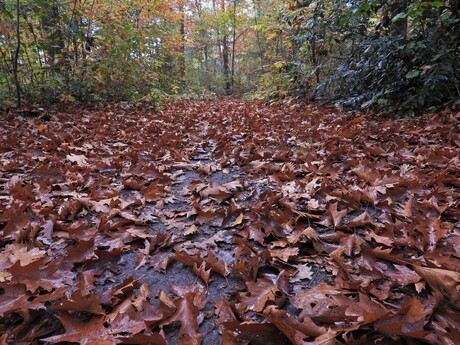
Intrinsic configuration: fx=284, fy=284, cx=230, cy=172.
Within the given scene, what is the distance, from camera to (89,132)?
172 inches

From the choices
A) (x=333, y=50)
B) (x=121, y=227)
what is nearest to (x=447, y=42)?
(x=333, y=50)

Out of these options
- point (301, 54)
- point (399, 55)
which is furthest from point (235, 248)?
point (301, 54)

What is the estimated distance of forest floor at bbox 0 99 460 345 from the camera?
3.30 ft

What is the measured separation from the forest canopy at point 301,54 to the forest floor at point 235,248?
2149 millimetres

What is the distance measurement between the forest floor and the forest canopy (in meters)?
2.15

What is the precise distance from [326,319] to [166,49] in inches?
528

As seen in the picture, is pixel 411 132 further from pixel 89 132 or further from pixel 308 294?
pixel 89 132

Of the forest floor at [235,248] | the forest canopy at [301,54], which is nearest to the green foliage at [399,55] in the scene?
the forest canopy at [301,54]

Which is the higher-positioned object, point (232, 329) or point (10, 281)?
point (10, 281)

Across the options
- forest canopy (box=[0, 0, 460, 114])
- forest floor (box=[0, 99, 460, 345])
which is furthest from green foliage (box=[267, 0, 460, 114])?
forest floor (box=[0, 99, 460, 345])

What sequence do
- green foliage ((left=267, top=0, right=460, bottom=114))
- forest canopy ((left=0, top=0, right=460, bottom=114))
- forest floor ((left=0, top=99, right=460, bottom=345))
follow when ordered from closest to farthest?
1. forest floor ((left=0, top=99, right=460, bottom=345))
2. green foliage ((left=267, top=0, right=460, bottom=114))
3. forest canopy ((left=0, top=0, right=460, bottom=114))

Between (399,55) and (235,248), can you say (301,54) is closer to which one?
(399,55)

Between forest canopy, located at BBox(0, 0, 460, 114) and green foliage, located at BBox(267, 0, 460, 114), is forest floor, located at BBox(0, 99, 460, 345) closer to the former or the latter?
green foliage, located at BBox(267, 0, 460, 114)

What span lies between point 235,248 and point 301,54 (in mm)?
8865
